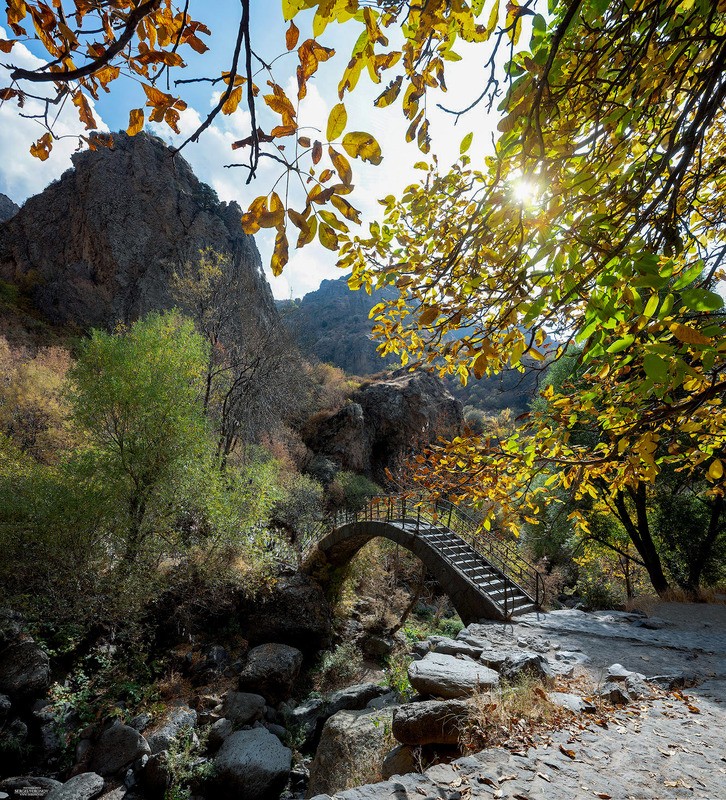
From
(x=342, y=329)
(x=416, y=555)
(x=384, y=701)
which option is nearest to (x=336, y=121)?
(x=384, y=701)

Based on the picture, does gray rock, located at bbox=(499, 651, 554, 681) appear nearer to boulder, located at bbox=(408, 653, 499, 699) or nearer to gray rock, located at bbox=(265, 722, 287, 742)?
boulder, located at bbox=(408, 653, 499, 699)

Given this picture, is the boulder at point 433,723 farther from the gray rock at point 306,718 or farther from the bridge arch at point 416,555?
the gray rock at point 306,718

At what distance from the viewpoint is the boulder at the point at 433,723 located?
307cm

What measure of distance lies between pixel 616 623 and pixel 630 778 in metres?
5.85

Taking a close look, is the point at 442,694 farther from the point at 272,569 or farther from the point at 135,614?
the point at 272,569

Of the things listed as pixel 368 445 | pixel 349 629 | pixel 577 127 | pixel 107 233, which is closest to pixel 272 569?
pixel 349 629

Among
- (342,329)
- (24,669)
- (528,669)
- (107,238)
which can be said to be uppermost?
(342,329)

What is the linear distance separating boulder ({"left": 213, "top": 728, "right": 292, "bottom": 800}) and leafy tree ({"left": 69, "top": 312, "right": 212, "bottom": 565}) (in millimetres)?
4471

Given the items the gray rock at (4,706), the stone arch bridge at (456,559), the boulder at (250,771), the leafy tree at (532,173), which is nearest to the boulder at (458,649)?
the stone arch bridge at (456,559)

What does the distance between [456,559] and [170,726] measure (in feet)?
21.7

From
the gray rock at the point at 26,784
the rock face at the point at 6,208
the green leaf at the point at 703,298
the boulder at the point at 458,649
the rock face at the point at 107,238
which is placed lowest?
the gray rock at the point at 26,784

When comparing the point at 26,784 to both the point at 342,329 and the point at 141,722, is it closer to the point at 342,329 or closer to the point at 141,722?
the point at 141,722

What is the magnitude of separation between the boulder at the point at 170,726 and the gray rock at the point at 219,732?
16.3 inches

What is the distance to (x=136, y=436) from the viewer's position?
374 inches
